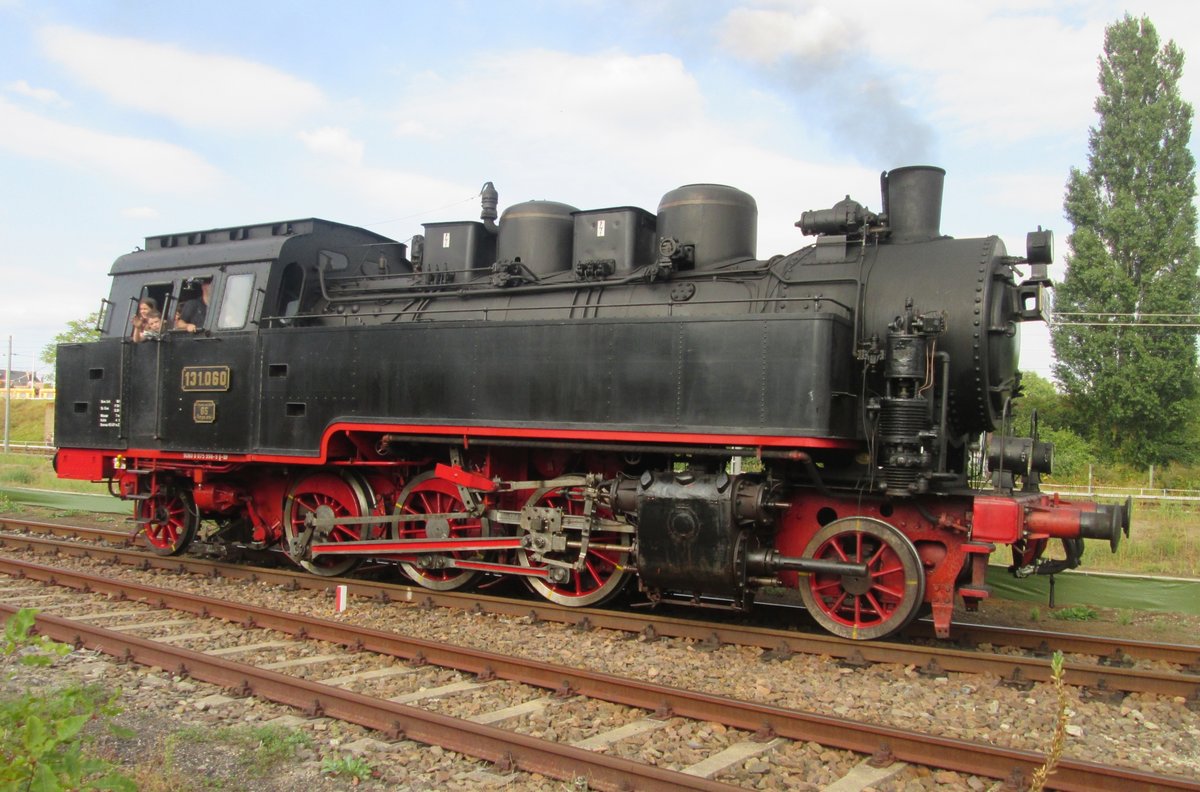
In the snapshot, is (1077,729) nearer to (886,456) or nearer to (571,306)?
(886,456)

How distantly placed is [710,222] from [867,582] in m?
3.36

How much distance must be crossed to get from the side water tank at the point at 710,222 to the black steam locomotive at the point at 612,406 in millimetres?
22

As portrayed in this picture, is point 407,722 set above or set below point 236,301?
below

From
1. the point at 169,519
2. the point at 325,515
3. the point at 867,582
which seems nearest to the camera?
the point at 867,582

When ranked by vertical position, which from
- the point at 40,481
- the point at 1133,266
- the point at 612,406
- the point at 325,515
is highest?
the point at 1133,266

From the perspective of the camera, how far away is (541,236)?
346 inches

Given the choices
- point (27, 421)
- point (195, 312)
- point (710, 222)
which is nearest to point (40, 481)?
point (195, 312)

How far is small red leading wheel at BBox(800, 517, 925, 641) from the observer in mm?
6305

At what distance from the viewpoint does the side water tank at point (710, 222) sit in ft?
25.8

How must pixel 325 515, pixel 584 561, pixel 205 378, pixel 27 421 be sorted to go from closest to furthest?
pixel 584 561 < pixel 325 515 < pixel 205 378 < pixel 27 421

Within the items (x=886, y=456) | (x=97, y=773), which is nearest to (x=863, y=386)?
(x=886, y=456)

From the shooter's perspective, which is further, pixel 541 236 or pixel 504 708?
pixel 541 236

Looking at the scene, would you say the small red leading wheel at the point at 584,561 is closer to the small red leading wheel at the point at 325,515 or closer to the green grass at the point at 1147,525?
the small red leading wheel at the point at 325,515

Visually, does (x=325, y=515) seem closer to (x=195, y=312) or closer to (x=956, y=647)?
(x=195, y=312)
